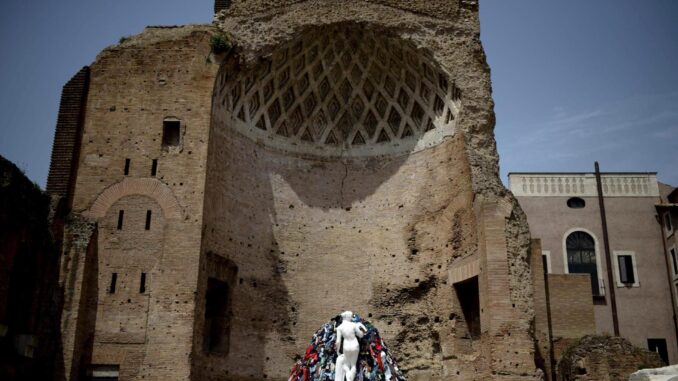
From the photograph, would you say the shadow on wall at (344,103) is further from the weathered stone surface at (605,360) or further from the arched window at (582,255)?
the arched window at (582,255)

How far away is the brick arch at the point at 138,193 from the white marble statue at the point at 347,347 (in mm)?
4707

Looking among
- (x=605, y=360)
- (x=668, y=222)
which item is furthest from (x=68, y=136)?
(x=668, y=222)

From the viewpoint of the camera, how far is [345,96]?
18.7 m

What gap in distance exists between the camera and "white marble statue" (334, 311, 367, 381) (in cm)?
1157

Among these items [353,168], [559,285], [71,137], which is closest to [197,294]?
[71,137]

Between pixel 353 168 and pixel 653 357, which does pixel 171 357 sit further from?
pixel 653 357

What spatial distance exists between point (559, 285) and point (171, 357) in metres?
9.65

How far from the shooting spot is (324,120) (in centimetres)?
1872

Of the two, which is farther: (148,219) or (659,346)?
(659,346)

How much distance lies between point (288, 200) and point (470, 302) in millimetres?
5088

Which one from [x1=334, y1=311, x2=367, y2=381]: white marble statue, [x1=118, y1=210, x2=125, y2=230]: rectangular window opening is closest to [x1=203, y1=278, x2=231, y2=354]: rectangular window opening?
[x1=118, y1=210, x2=125, y2=230]: rectangular window opening

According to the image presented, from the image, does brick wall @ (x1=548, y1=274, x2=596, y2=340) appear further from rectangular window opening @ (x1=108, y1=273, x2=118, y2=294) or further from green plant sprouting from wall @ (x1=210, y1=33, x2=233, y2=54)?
rectangular window opening @ (x1=108, y1=273, x2=118, y2=294)

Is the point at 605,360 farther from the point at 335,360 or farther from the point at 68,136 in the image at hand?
the point at 68,136

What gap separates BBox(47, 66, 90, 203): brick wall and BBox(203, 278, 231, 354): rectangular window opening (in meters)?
3.70
